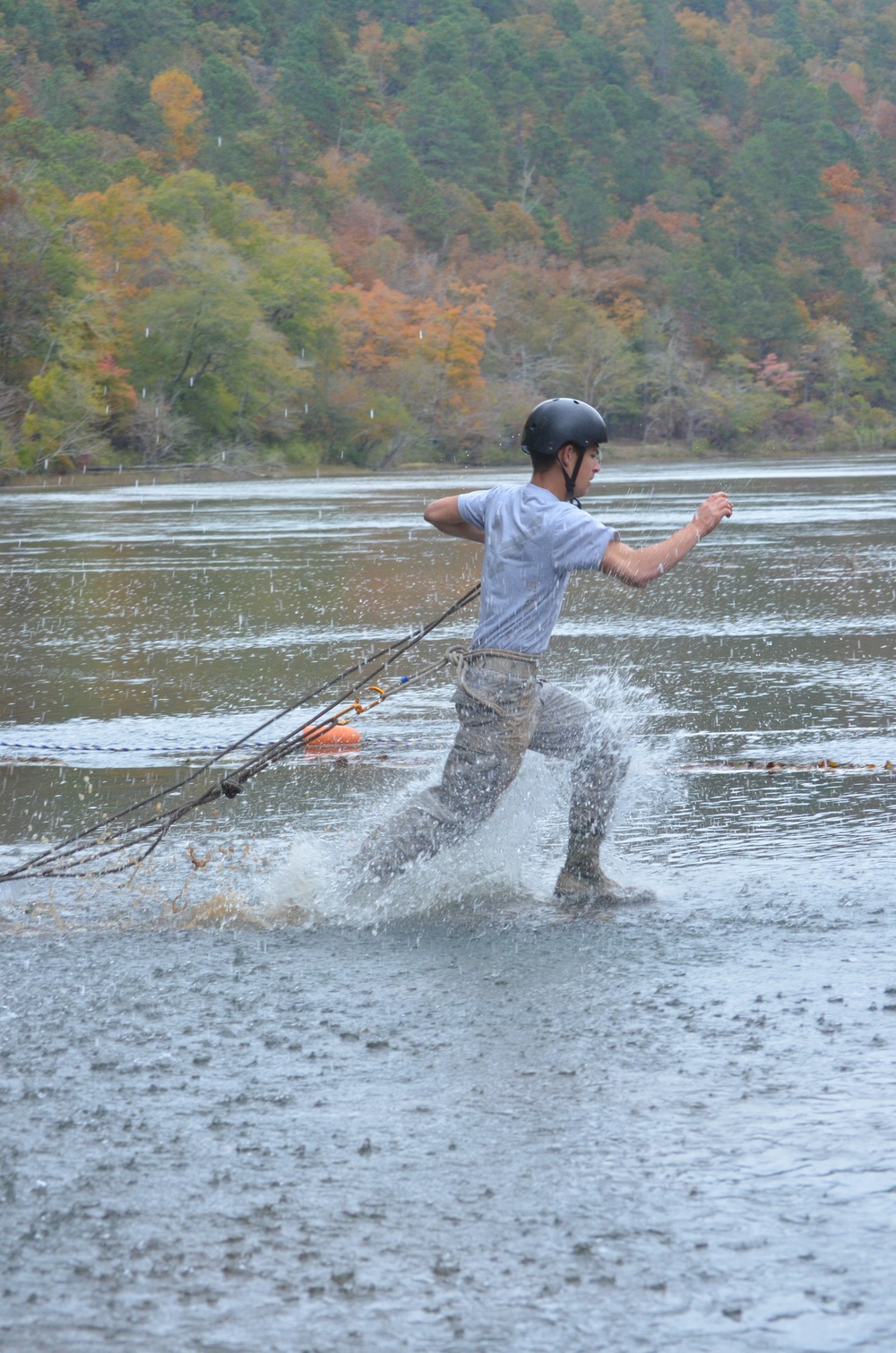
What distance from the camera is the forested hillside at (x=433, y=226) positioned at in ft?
219

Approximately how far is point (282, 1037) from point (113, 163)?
84.2 m

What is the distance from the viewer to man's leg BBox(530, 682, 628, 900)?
5637mm

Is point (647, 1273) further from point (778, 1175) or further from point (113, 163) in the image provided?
point (113, 163)

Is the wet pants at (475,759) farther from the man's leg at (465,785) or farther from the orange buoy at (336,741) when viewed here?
the orange buoy at (336,741)

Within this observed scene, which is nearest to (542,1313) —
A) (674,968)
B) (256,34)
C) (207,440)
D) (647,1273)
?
(647,1273)

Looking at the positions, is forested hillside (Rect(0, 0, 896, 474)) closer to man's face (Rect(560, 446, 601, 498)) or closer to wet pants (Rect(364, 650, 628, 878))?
wet pants (Rect(364, 650, 628, 878))

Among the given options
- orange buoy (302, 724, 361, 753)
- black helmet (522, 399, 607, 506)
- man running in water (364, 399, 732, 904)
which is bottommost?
orange buoy (302, 724, 361, 753)

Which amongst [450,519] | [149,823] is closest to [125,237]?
[149,823]

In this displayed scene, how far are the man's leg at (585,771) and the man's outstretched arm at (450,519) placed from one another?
0.54 meters

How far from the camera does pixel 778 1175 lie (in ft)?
11.3

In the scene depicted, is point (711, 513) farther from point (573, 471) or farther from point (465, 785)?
point (465, 785)

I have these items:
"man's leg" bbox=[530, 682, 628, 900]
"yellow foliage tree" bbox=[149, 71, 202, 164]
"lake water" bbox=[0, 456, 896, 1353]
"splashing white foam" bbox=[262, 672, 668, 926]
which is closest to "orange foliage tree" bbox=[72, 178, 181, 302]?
"yellow foliage tree" bbox=[149, 71, 202, 164]

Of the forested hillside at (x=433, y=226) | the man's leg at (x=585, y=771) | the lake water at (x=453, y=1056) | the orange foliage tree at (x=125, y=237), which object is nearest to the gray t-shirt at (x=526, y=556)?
the man's leg at (x=585, y=771)

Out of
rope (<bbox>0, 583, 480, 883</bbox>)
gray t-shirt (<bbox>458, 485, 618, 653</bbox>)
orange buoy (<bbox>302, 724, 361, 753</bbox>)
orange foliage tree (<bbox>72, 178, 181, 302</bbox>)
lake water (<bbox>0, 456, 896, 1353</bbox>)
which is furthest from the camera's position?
orange foliage tree (<bbox>72, 178, 181, 302</bbox>)
